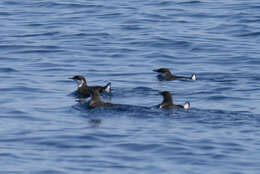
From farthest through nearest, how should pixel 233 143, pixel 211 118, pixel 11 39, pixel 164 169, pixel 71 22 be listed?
pixel 71 22 < pixel 11 39 < pixel 211 118 < pixel 233 143 < pixel 164 169

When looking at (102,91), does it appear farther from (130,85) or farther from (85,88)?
(130,85)

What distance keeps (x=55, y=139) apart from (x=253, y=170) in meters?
4.14

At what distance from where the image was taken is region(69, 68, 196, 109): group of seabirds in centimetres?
1698

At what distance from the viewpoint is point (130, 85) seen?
20500 mm

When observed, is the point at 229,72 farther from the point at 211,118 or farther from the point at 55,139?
the point at 55,139

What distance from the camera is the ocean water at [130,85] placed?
1320cm

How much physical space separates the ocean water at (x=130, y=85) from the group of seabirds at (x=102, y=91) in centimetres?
29

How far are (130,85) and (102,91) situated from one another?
159 centimetres

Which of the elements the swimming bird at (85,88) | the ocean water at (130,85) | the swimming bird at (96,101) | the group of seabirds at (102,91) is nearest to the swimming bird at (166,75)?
the group of seabirds at (102,91)

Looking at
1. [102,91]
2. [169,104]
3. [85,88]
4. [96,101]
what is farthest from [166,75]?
[169,104]

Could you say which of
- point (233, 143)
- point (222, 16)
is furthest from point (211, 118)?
point (222, 16)

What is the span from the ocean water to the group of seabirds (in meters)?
0.29

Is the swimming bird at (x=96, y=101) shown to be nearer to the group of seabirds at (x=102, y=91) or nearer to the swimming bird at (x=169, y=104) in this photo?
the group of seabirds at (x=102, y=91)

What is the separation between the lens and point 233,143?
46.0ft
